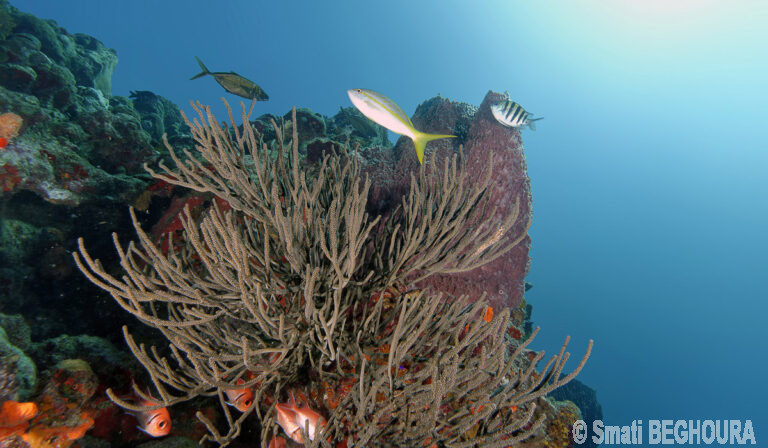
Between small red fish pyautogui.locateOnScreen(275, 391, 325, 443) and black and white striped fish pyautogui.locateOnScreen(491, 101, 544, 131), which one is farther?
black and white striped fish pyautogui.locateOnScreen(491, 101, 544, 131)

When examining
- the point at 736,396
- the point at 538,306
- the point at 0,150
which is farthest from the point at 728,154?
the point at 0,150

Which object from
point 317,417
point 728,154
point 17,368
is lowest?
point 17,368

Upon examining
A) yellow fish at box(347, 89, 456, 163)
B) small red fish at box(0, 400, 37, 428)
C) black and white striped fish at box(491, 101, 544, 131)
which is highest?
black and white striped fish at box(491, 101, 544, 131)

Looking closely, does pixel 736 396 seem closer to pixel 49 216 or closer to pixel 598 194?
pixel 598 194

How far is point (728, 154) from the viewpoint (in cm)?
9806

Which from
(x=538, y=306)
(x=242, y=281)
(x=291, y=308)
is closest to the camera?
(x=242, y=281)

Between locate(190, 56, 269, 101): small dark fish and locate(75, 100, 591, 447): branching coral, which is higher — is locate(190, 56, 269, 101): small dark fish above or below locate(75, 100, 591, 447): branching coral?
above

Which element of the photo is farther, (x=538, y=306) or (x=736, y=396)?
(x=538, y=306)

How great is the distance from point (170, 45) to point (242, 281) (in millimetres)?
139305

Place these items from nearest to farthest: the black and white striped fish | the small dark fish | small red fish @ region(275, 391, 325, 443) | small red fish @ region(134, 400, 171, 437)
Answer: small red fish @ region(275, 391, 325, 443), small red fish @ region(134, 400, 171, 437), the black and white striped fish, the small dark fish

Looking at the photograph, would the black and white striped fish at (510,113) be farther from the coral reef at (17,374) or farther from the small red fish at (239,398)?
the coral reef at (17,374)

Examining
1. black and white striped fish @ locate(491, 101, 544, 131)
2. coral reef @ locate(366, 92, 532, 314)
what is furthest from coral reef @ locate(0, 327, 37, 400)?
black and white striped fish @ locate(491, 101, 544, 131)

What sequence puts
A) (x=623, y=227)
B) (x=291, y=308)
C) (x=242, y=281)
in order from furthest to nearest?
(x=623, y=227)
(x=291, y=308)
(x=242, y=281)

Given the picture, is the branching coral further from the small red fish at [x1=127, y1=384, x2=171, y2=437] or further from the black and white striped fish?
the black and white striped fish
